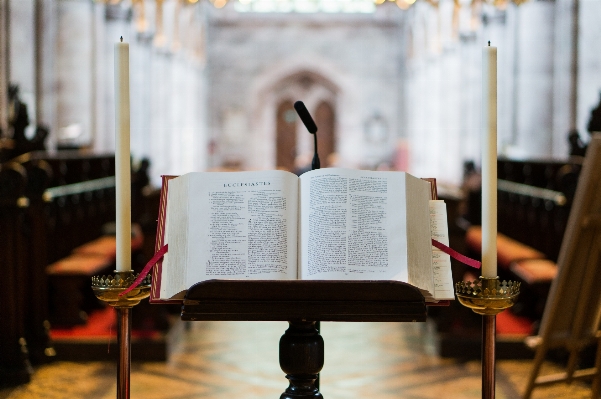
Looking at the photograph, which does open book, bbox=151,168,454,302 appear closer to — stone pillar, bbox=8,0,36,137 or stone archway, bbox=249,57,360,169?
stone pillar, bbox=8,0,36,137

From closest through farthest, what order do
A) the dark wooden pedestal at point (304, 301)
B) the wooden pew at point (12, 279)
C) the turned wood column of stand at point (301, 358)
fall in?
the dark wooden pedestal at point (304, 301)
the turned wood column of stand at point (301, 358)
the wooden pew at point (12, 279)

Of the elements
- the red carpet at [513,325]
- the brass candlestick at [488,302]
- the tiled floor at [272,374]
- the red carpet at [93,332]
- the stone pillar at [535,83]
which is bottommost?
the tiled floor at [272,374]

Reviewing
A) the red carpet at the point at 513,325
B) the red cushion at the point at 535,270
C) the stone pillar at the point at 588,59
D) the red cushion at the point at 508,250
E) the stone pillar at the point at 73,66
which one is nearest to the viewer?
the red cushion at the point at 535,270

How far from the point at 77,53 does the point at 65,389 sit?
8.58 m

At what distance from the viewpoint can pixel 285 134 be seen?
25250mm

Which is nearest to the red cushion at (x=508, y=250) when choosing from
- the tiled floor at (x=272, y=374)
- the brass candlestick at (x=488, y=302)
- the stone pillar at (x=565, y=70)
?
the tiled floor at (x=272, y=374)

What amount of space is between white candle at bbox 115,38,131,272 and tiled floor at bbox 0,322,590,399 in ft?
8.85

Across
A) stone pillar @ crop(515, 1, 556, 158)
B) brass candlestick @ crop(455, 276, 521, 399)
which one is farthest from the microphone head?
stone pillar @ crop(515, 1, 556, 158)

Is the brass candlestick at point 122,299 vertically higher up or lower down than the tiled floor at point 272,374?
higher up

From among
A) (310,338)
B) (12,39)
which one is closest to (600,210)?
(310,338)

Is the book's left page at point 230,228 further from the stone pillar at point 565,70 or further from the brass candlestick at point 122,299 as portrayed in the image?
the stone pillar at point 565,70

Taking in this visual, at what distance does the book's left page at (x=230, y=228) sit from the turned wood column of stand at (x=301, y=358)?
287 millimetres

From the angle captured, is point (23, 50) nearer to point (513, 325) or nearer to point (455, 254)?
point (513, 325)

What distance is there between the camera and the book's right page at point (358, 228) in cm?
175
